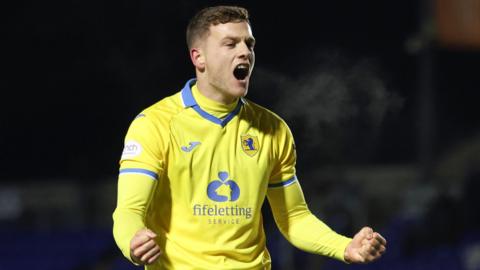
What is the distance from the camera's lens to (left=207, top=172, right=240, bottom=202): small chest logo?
3.76 m

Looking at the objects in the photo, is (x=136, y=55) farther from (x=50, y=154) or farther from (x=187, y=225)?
(x=187, y=225)

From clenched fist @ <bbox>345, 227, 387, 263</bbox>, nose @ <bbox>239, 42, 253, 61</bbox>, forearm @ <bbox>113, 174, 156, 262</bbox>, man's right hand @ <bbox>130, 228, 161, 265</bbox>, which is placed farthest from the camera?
nose @ <bbox>239, 42, 253, 61</bbox>

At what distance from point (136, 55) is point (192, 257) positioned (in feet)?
13.2

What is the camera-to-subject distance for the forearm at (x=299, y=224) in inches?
155

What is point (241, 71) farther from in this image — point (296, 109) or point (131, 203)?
point (296, 109)

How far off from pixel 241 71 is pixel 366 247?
0.76m

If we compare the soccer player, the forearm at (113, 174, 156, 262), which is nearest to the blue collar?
the soccer player

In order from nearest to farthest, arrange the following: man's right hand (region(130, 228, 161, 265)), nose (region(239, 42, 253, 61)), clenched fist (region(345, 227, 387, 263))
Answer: man's right hand (region(130, 228, 161, 265)) → clenched fist (region(345, 227, 387, 263)) → nose (region(239, 42, 253, 61))

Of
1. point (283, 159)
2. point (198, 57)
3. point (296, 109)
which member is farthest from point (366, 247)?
point (296, 109)

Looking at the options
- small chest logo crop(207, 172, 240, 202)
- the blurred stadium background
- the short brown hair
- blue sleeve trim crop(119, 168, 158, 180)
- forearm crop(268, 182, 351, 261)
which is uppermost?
the short brown hair

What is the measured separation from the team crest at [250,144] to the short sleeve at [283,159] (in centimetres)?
10

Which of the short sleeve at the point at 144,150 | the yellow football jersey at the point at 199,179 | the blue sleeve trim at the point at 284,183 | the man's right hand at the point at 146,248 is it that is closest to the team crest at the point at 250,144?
the yellow football jersey at the point at 199,179

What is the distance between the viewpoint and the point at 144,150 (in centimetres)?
364

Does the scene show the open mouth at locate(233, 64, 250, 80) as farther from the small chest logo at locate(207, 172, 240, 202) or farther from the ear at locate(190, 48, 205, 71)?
the small chest logo at locate(207, 172, 240, 202)
